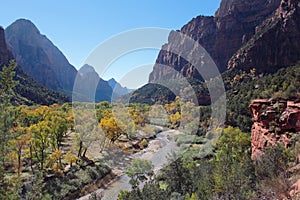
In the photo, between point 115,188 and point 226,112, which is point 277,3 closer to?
point 226,112

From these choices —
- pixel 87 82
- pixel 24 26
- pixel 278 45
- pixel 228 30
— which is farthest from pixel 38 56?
pixel 87 82

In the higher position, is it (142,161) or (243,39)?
(243,39)

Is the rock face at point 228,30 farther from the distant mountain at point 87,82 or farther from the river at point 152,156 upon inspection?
the distant mountain at point 87,82

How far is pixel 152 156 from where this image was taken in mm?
25641

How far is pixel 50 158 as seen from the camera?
19375mm

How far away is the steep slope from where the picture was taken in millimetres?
138250

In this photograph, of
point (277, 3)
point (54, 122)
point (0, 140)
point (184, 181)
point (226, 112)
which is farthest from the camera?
point (277, 3)

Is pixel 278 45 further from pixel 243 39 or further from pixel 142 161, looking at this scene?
pixel 142 161

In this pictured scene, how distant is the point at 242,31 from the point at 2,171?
97820 millimetres

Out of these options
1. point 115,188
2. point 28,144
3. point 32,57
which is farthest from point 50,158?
point 32,57

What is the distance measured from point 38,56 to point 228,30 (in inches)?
4321

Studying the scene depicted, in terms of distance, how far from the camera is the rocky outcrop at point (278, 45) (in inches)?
2186

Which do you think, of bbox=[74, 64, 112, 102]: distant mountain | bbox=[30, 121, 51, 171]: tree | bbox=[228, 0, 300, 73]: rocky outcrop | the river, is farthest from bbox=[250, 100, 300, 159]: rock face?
bbox=[228, 0, 300, 73]: rocky outcrop

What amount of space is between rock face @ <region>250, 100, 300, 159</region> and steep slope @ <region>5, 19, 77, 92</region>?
134340 mm
